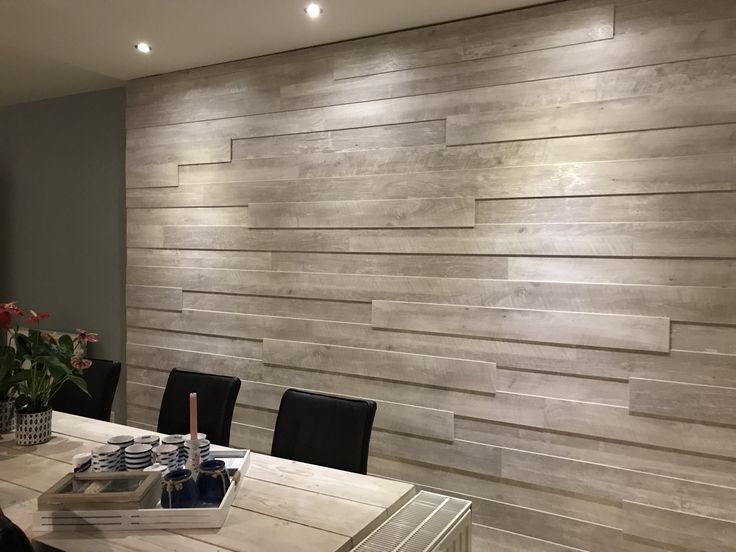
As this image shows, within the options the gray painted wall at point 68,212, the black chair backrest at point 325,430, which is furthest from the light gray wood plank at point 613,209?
the gray painted wall at point 68,212

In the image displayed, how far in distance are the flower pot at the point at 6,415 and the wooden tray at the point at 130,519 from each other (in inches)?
35.6

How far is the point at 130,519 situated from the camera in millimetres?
1613

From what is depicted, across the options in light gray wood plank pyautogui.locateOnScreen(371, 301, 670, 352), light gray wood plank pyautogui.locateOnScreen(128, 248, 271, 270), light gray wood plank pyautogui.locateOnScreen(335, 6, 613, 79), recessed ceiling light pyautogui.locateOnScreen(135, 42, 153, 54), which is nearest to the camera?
light gray wood plank pyautogui.locateOnScreen(371, 301, 670, 352)

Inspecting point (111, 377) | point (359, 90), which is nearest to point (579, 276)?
point (359, 90)

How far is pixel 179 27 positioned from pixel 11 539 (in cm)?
255

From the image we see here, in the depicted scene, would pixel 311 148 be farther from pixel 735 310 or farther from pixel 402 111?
pixel 735 310

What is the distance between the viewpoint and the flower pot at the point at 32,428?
2230 mm

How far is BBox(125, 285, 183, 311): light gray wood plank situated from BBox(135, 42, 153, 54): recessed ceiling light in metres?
1.42

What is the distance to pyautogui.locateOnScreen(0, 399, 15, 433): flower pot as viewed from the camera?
7.72 feet

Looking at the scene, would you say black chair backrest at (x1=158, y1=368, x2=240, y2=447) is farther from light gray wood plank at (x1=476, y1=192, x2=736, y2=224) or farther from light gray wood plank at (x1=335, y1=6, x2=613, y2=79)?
light gray wood plank at (x1=335, y1=6, x2=613, y2=79)

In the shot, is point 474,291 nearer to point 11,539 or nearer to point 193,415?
point 193,415

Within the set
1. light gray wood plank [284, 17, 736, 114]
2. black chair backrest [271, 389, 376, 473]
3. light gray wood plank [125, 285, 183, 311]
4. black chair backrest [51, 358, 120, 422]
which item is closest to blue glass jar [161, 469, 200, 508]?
black chair backrest [271, 389, 376, 473]

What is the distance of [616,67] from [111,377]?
2.63 meters

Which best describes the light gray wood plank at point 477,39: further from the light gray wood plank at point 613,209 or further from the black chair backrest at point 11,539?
the black chair backrest at point 11,539
